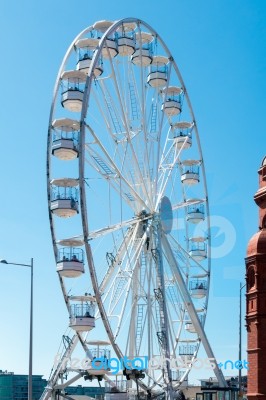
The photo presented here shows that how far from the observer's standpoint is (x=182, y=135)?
184 ft

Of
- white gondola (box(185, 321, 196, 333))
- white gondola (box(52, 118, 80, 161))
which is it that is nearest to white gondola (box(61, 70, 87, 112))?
white gondola (box(52, 118, 80, 161))

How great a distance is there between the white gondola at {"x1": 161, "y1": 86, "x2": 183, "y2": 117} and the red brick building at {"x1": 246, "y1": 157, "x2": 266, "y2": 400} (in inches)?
1053

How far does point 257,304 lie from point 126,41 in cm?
2648

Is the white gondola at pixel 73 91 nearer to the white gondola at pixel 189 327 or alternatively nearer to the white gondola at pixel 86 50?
the white gondola at pixel 86 50

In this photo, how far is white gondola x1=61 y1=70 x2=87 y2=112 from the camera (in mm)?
46531

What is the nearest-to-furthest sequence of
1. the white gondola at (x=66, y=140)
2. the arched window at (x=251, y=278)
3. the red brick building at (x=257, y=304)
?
the red brick building at (x=257, y=304), the arched window at (x=251, y=278), the white gondola at (x=66, y=140)

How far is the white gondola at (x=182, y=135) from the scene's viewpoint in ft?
183

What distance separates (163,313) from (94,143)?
10717mm

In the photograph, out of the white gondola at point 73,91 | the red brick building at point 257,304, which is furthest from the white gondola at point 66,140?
the red brick building at point 257,304

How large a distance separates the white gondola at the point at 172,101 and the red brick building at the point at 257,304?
87.8 ft

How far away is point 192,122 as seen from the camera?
57.1m

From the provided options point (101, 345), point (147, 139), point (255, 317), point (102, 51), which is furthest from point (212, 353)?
point (255, 317)

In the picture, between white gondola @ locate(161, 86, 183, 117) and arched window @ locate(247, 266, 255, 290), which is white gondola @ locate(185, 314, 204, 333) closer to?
white gondola @ locate(161, 86, 183, 117)

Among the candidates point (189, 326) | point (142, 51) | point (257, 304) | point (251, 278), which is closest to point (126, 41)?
point (142, 51)
